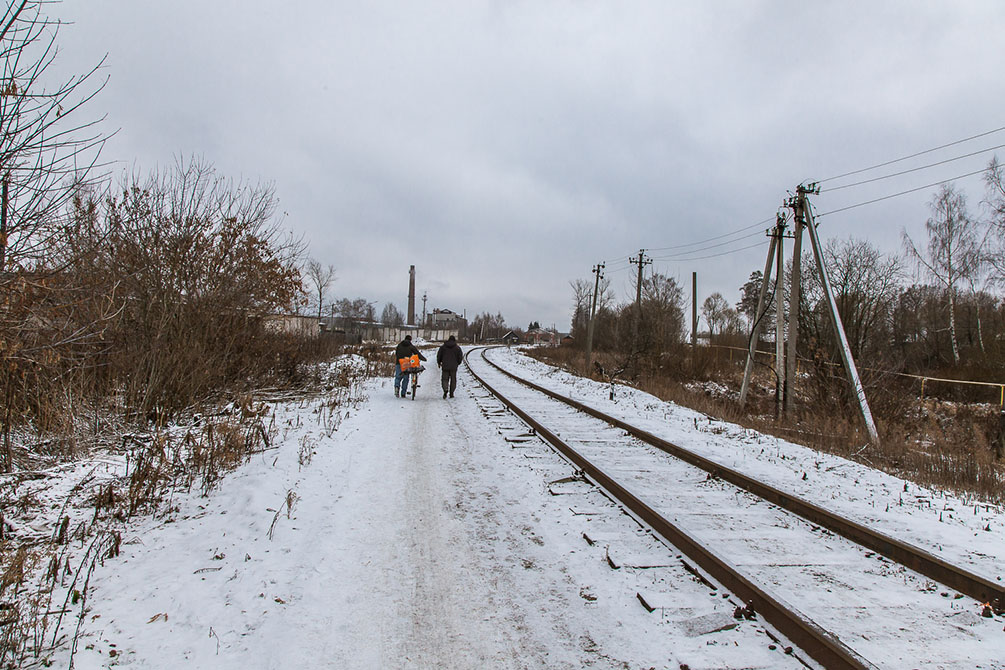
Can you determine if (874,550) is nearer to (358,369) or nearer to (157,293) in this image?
(157,293)

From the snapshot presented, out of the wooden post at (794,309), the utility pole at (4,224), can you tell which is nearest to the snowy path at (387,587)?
the utility pole at (4,224)

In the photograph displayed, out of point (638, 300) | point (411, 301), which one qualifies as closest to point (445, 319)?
point (411, 301)

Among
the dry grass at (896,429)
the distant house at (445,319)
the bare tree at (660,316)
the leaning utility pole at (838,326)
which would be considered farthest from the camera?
the distant house at (445,319)

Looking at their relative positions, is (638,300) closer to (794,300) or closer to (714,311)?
(794,300)

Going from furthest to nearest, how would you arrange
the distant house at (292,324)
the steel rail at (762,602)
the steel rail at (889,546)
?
1. the distant house at (292,324)
2. the steel rail at (889,546)
3. the steel rail at (762,602)

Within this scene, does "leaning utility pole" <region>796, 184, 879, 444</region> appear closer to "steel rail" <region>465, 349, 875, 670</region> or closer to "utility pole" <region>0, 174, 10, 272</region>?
"steel rail" <region>465, 349, 875, 670</region>

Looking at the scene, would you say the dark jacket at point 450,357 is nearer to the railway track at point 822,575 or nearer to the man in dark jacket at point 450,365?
the man in dark jacket at point 450,365

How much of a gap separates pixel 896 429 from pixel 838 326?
2.66 m

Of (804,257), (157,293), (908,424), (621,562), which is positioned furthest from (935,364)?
(157,293)

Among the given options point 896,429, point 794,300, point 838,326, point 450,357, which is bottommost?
point 896,429

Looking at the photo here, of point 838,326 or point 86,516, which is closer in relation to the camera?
point 86,516

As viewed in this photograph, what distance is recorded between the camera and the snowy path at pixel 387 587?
277 cm

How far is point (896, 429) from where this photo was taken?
473 inches

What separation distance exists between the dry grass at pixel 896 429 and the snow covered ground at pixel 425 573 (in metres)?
1.33
